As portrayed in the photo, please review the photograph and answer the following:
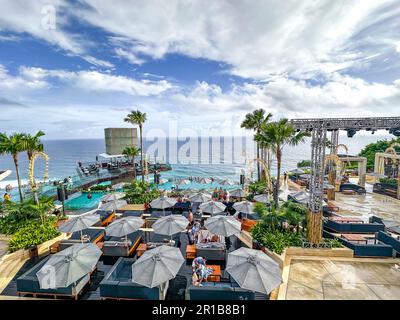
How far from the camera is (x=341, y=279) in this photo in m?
8.89

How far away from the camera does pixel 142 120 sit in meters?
24.6

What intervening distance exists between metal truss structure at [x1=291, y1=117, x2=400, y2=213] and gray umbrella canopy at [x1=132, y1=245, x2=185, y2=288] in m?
7.52

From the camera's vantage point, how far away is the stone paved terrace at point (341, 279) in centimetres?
799

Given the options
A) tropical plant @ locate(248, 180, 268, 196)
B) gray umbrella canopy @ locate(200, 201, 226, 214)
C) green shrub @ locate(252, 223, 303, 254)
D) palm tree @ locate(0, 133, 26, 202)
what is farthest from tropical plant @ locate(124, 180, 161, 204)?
green shrub @ locate(252, 223, 303, 254)

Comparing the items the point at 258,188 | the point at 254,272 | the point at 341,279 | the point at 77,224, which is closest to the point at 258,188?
the point at 258,188

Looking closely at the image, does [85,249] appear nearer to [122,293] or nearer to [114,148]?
[122,293]

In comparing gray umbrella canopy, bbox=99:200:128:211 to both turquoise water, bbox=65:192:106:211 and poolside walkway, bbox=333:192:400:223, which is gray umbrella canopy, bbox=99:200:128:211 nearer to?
turquoise water, bbox=65:192:106:211

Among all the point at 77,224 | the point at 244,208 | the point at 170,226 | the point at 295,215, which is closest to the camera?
the point at 170,226

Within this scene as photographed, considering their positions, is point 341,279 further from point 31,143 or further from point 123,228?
point 31,143

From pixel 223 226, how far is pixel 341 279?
5285 millimetres

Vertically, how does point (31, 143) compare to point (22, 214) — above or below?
above

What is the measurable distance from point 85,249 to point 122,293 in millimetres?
2240

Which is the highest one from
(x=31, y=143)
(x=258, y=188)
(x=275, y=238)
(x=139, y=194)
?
(x=31, y=143)

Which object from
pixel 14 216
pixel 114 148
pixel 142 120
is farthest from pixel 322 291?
pixel 114 148
